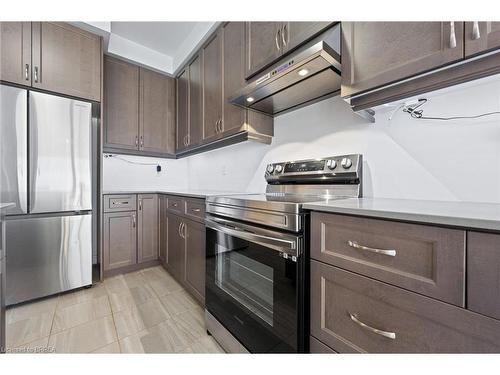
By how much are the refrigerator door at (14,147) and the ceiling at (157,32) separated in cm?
130

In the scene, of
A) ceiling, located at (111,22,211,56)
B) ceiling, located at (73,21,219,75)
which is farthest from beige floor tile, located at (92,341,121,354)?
ceiling, located at (111,22,211,56)

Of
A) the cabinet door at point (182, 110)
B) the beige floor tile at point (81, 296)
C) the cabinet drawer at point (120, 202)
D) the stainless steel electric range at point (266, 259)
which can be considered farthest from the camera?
the cabinet door at point (182, 110)

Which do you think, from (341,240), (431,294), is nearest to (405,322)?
(431,294)

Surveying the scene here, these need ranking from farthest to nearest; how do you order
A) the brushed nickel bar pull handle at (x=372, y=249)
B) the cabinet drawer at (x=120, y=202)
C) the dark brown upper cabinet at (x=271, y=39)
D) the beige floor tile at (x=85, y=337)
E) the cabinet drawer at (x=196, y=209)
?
the cabinet drawer at (x=120, y=202) < the cabinet drawer at (x=196, y=209) < the beige floor tile at (x=85, y=337) < the dark brown upper cabinet at (x=271, y=39) < the brushed nickel bar pull handle at (x=372, y=249)

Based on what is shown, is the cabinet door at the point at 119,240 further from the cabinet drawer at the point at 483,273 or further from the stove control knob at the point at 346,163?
the cabinet drawer at the point at 483,273

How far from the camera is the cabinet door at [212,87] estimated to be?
195cm

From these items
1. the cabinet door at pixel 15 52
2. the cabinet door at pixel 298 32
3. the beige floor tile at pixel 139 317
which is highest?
the cabinet door at pixel 15 52

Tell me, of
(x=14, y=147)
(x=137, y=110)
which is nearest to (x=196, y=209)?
(x=14, y=147)

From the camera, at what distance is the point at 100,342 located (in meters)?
1.32

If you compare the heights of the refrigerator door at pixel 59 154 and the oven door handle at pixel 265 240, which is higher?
the refrigerator door at pixel 59 154

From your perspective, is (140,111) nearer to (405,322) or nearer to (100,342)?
(100,342)

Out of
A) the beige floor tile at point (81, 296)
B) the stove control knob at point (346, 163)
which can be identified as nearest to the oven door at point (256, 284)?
the stove control knob at point (346, 163)

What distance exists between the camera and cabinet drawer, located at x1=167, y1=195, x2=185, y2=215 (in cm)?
190

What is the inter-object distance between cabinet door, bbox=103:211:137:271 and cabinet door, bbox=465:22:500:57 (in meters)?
2.73
